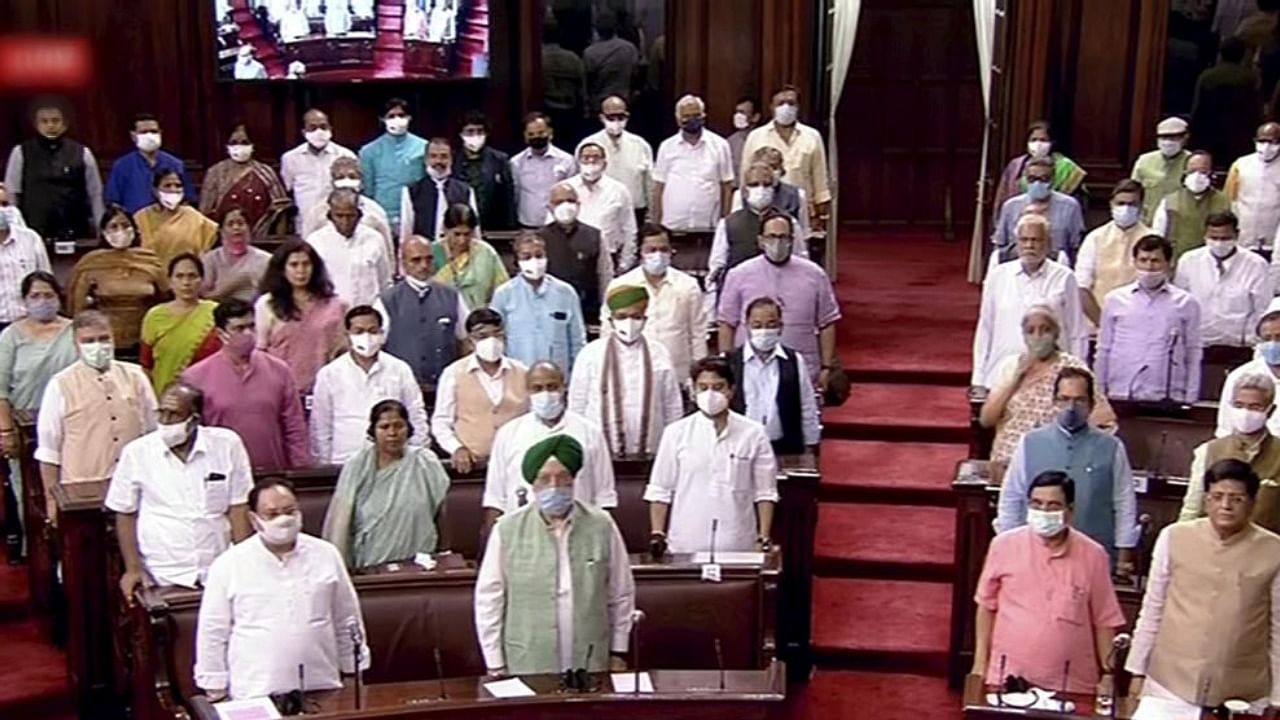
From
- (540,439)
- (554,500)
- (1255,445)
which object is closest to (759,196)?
(540,439)

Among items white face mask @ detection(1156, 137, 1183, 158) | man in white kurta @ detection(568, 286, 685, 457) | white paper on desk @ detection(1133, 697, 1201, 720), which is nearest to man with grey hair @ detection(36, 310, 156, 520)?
A: man in white kurta @ detection(568, 286, 685, 457)

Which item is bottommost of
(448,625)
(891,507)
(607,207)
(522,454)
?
(891,507)

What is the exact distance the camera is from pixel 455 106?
37.7 ft

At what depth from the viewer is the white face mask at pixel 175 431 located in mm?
5531

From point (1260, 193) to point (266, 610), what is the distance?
21.8ft

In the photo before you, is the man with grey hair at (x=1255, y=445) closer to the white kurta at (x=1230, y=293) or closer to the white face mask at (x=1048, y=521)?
the white face mask at (x=1048, y=521)

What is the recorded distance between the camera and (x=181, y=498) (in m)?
5.60

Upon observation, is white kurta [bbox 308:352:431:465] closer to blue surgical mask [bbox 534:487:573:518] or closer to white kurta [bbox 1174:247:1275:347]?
blue surgical mask [bbox 534:487:573:518]

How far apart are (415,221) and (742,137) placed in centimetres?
239

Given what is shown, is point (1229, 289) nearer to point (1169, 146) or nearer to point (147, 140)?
point (1169, 146)

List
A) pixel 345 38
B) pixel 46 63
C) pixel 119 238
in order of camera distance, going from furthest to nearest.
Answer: pixel 46 63, pixel 345 38, pixel 119 238

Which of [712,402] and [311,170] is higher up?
[311,170]

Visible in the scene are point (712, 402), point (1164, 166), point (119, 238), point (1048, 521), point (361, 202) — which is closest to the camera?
point (1048, 521)

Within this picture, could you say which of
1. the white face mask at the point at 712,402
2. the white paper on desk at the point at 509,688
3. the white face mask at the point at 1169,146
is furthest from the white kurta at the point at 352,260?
the white face mask at the point at 1169,146
